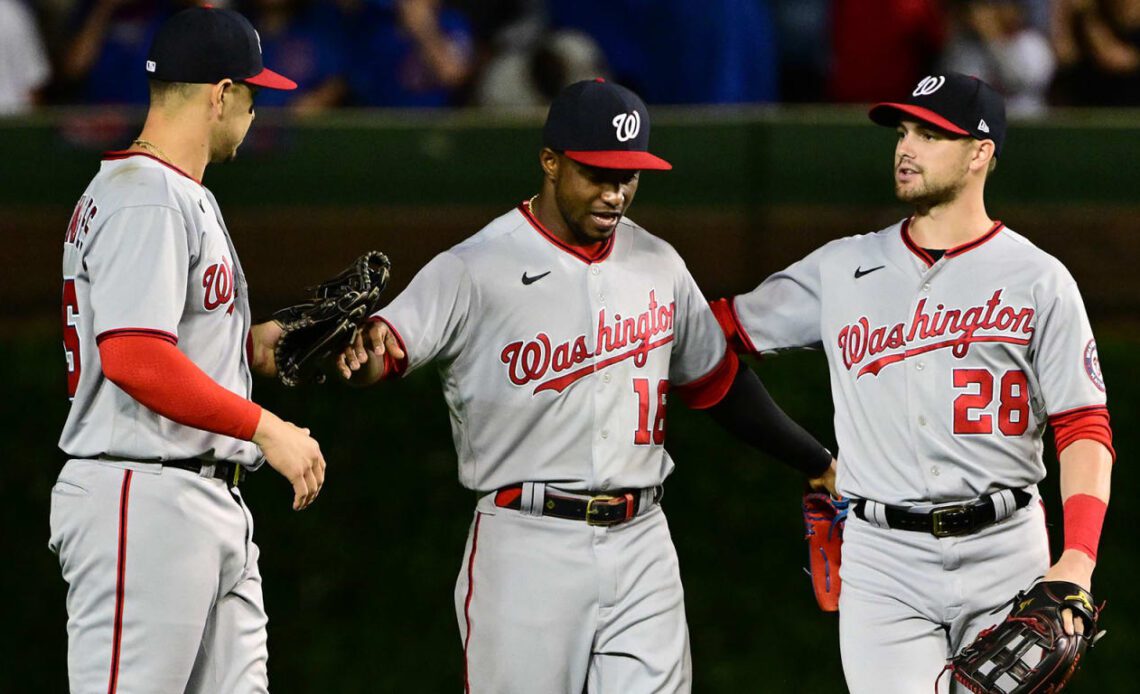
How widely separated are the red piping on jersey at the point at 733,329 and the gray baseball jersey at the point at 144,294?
125 centimetres

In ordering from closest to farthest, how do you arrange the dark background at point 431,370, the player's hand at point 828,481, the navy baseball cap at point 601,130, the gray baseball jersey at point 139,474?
the gray baseball jersey at point 139,474 < the navy baseball cap at point 601,130 < the player's hand at point 828,481 < the dark background at point 431,370

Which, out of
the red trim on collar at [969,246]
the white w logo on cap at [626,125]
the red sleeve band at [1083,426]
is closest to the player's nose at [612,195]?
the white w logo on cap at [626,125]

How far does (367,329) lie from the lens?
3.97 m

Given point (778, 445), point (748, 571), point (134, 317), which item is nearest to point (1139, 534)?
point (748, 571)

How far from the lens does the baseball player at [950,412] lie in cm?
396

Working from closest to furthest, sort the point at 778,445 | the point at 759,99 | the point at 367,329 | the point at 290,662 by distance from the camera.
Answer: the point at 367,329 < the point at 778,445 < the point at 290,662 < the point at 759,99

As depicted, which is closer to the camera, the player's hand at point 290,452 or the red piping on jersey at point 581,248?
the player's hand at point 290,452

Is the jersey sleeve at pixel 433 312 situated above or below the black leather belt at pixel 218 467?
above

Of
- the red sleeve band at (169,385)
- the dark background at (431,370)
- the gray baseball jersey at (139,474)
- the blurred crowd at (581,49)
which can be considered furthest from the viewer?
the blurred crowd at (581,49)

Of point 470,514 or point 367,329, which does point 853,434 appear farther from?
point 470,514

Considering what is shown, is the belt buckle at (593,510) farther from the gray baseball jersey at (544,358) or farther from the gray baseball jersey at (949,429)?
the gray baseball jersey at (949,429)

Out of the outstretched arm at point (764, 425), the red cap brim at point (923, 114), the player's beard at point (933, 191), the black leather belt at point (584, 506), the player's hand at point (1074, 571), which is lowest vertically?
the player's hand at point (1074, 571)

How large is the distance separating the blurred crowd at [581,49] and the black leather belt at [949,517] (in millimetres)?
3299

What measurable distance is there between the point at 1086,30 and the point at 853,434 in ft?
12.6
